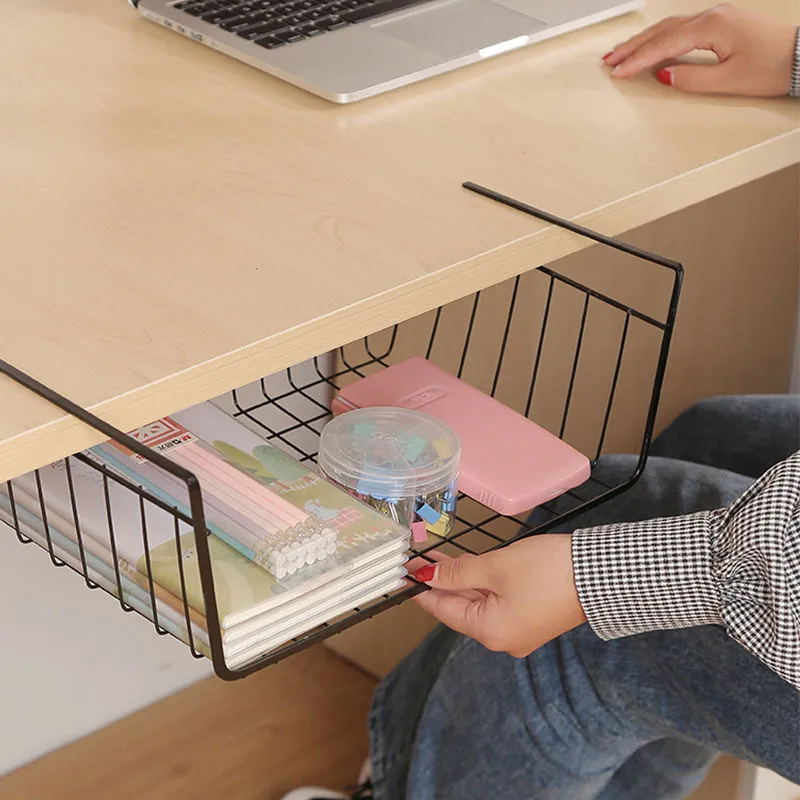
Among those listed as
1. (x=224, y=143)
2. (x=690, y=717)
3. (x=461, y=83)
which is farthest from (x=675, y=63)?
(x=690, y=717)

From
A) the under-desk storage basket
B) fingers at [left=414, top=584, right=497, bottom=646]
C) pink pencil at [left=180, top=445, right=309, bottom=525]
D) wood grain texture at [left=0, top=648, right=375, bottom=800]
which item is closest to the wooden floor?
wood grain texture at [left=0, top=648, right=375, bottom=800]

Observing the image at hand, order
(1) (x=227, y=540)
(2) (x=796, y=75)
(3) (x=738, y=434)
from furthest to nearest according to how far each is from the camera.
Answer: (3) (x=738, y=434)
(2) (x=796, y=75)
(1) (x=227, y=540)

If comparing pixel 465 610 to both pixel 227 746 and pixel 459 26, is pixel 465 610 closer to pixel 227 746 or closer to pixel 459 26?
pixel 459 26

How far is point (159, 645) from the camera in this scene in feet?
4.80

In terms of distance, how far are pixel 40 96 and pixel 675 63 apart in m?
0.47

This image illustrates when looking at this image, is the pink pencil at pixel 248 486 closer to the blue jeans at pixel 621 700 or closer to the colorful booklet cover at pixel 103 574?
the colorful booklet cover at pixel 103 574

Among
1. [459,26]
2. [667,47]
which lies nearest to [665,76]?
[667,47]

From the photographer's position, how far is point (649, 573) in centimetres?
77

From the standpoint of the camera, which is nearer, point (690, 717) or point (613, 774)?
point (690, 717)

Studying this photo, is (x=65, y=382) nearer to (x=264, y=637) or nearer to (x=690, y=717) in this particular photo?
(x=264, y=637)

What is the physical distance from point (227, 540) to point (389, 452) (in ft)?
0.41

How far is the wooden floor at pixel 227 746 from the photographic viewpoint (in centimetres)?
137

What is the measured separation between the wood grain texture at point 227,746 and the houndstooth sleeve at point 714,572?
0.71 meters

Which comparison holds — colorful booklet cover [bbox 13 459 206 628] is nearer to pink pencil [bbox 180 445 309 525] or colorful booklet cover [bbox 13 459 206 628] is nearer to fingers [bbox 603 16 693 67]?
pink pencil [bbox 180 445 309 525]
